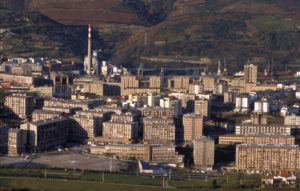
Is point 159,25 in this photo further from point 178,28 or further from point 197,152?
point 197,152

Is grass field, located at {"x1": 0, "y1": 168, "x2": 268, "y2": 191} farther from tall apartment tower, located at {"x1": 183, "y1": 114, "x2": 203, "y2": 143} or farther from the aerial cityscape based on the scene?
tall apartment tower, located at {"x1": 183, "y1": 114, "x2": 203, "y2": 143}

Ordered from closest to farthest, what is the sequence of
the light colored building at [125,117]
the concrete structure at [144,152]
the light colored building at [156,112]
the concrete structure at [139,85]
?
the concrete structure at [144,152] < the light colored building at [125,117] < the light colored building at [156,112] < the concrete structure at [139,85]

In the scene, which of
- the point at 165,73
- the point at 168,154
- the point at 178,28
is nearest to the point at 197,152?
the point at 168,154

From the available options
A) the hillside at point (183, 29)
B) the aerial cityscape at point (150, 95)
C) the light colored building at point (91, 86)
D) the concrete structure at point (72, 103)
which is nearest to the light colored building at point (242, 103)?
the aerial cityscape at point (150, 95)

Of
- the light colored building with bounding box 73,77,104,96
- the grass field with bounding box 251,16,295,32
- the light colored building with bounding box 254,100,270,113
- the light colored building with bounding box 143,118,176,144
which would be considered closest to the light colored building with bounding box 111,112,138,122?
the light colored building with bounding box 143,118,176,144

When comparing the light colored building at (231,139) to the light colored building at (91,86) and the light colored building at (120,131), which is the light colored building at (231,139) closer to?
the light colored building at (120,131)

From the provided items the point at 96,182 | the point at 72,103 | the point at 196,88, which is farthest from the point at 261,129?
the point at 196,88
